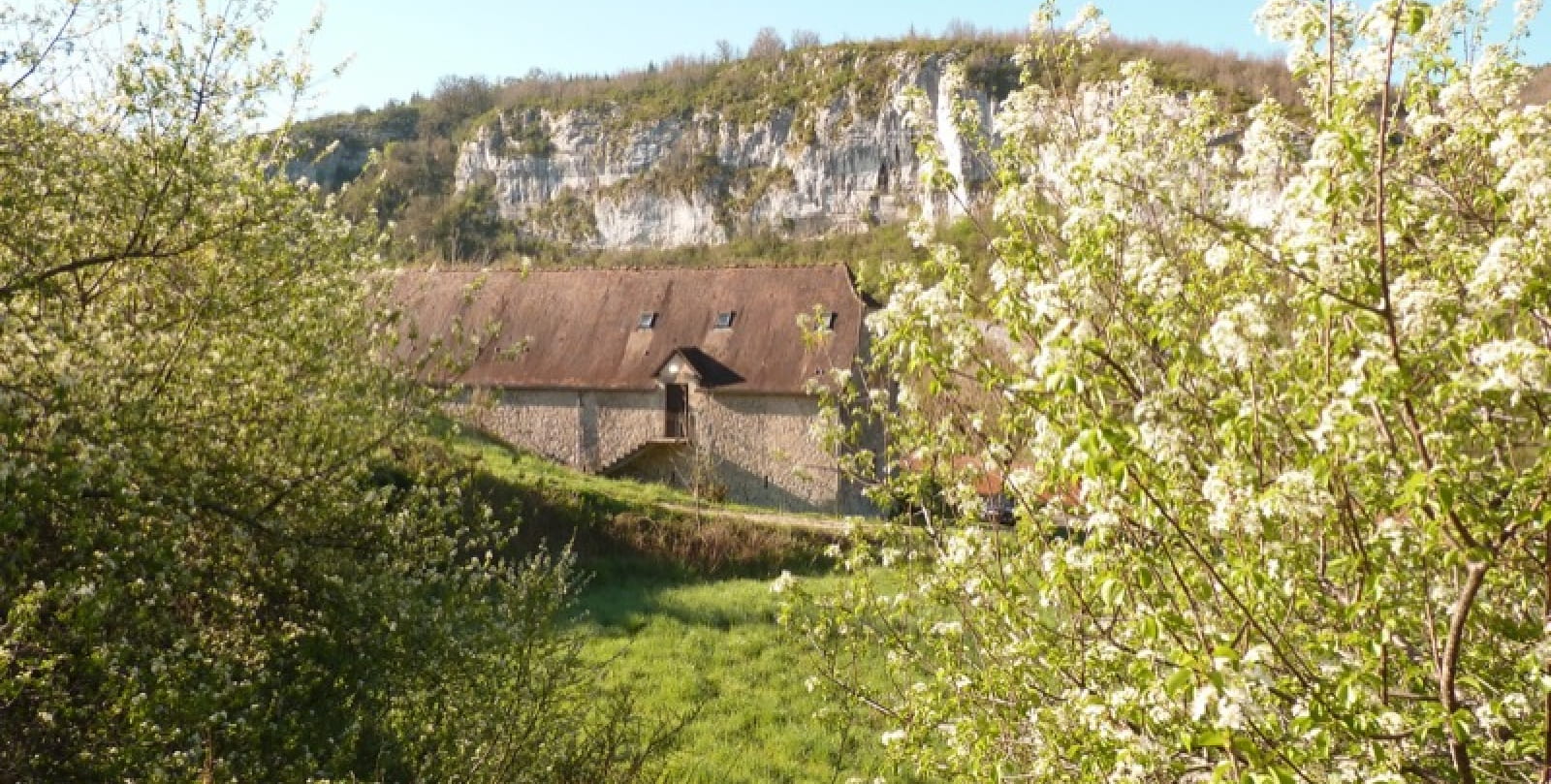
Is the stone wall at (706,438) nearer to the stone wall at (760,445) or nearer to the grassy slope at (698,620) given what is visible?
the stone wall at (760,445)

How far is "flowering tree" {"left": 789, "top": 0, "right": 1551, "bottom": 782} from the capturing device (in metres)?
2.85

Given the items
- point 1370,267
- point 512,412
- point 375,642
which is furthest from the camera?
point 512,412

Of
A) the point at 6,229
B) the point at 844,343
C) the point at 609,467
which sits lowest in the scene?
the point at 609,467

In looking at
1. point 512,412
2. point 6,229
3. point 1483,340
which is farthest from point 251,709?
point 512,412

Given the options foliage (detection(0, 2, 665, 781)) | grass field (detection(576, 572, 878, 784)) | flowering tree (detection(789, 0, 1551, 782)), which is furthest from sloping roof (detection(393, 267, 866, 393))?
flowering tree (detection(789, 0, 1551, 782))

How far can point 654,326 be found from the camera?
32.6m

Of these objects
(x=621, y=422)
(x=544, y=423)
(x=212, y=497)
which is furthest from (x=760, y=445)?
(x=212, y=497)

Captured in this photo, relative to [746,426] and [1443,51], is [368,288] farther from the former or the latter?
[746,426]

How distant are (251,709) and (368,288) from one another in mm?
3796

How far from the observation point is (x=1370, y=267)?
2891mm

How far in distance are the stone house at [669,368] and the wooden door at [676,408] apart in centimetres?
3

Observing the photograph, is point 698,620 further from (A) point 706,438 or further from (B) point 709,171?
(B) point 709,171

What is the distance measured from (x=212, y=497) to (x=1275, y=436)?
5.10 meters

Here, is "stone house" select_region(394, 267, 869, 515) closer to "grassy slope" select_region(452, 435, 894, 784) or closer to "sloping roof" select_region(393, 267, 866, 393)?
"sloping roof" select_region(393, 267, 866, 393)
